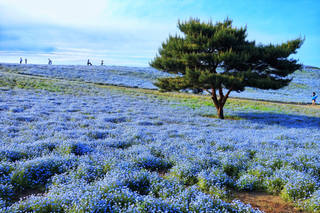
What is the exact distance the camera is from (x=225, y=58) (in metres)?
16.9

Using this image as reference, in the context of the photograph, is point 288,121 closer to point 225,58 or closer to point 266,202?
point 225,58

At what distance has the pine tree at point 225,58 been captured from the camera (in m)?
17.1

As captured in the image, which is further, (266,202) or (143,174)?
(143,174)

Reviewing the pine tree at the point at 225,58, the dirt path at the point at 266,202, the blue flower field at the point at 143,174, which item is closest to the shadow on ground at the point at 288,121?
the pine tree at the point at 225,58

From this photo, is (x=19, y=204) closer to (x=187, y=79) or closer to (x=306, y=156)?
(x=306, y=156)

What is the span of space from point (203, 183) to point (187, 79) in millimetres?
14341

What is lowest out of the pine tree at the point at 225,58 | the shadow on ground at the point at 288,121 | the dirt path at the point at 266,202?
the dirt path at the point at 266,202

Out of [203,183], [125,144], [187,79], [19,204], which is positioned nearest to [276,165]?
[203,183]

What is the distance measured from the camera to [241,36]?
18.9 metres

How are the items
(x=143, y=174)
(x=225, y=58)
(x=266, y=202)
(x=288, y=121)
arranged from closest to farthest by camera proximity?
1. (x=266, y=202)
2. (x=143, y=174)
3. (x=225, y=58)
4. (x=288, y=121)

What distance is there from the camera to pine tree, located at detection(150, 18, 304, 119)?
56.2 feet

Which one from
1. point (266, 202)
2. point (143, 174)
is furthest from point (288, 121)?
point (143, 174)

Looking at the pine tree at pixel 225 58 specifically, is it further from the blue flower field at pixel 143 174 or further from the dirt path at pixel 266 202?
the dirt path at pixel 266 202

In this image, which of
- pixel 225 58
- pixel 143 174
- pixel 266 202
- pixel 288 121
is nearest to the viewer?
pixel 266 202
